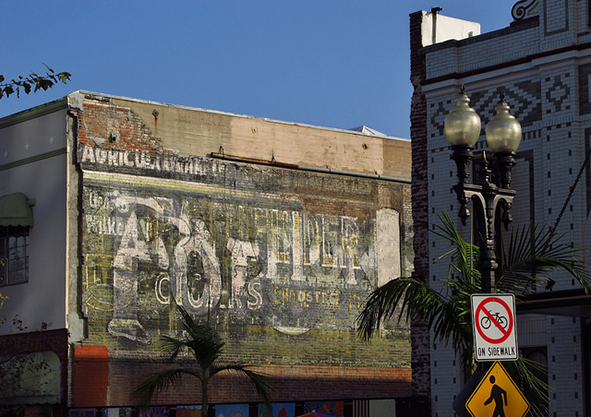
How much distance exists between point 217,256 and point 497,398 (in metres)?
22.4

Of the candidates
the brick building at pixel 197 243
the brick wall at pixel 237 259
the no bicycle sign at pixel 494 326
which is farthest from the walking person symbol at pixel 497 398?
the brick wall at pixel 237 259

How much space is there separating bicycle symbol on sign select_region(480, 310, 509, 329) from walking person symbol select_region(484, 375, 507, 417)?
0.65 meters

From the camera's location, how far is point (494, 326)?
1374 centimetres

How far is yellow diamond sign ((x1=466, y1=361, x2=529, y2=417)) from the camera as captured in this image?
1327 centimetres

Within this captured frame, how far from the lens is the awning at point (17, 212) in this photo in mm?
33438

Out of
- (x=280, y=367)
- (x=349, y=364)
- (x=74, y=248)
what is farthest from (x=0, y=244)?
(x=349, y=364)

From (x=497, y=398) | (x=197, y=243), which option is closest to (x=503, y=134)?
(x=497, y=398)

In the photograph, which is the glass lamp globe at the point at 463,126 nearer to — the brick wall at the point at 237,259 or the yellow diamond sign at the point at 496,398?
the yellow diamond sign at the point at 496,398

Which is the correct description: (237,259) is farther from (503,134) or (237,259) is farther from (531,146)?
(503,134)

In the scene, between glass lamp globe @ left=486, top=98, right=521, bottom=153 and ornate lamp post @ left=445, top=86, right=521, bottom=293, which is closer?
ornate lamp post @ left=445, top=86, right=521, bottom=293

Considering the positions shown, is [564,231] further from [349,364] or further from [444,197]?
[349,364]

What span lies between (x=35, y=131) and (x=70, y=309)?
538 cm

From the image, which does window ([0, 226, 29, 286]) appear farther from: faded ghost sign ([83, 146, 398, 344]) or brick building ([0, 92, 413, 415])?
faded ghost sign ([83, 146, 398, 344])

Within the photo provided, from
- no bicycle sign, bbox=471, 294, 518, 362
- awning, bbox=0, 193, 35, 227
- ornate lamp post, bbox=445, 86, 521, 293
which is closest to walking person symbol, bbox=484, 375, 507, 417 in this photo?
no bicycle sign, bbox=471, 294, 518, 362
